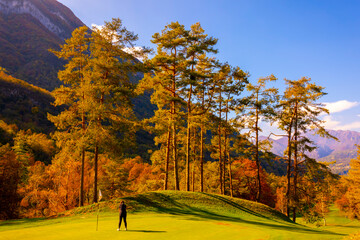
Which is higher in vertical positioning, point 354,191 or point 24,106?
point 24,106

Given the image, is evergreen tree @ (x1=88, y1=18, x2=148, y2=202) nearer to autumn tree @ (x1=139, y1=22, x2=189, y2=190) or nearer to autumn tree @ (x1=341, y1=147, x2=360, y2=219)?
autumn tree @ (x1=139, y1=22, x2=189, y2=190)

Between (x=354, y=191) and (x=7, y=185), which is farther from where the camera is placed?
(x=354, y=191)

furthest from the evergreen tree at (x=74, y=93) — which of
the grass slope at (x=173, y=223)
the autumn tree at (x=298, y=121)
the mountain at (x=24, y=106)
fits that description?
the mountain at (x=24, y=106)

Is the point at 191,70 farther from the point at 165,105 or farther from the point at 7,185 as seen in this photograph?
the point at 7,185

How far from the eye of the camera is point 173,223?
44.6 feet

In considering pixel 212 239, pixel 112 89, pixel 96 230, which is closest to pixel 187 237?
pixel 212 239

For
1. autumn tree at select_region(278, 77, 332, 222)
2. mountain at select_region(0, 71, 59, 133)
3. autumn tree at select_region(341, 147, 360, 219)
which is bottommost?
autumn tree at select_region(341, 147, 360, 219)

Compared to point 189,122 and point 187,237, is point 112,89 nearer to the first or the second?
point 189,122

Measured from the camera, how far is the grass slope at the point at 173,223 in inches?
417

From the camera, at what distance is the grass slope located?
10.6 m

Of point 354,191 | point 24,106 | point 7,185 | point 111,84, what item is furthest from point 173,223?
point 24,106

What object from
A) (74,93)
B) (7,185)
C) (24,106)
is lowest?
(7,185)

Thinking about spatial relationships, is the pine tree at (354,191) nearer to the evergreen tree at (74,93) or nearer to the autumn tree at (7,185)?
the evergreen tree at (74,93)

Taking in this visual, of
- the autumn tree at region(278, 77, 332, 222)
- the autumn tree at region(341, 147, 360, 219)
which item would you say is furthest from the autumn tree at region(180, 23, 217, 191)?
the autumn tree at region(341, 147, 360, 219)
